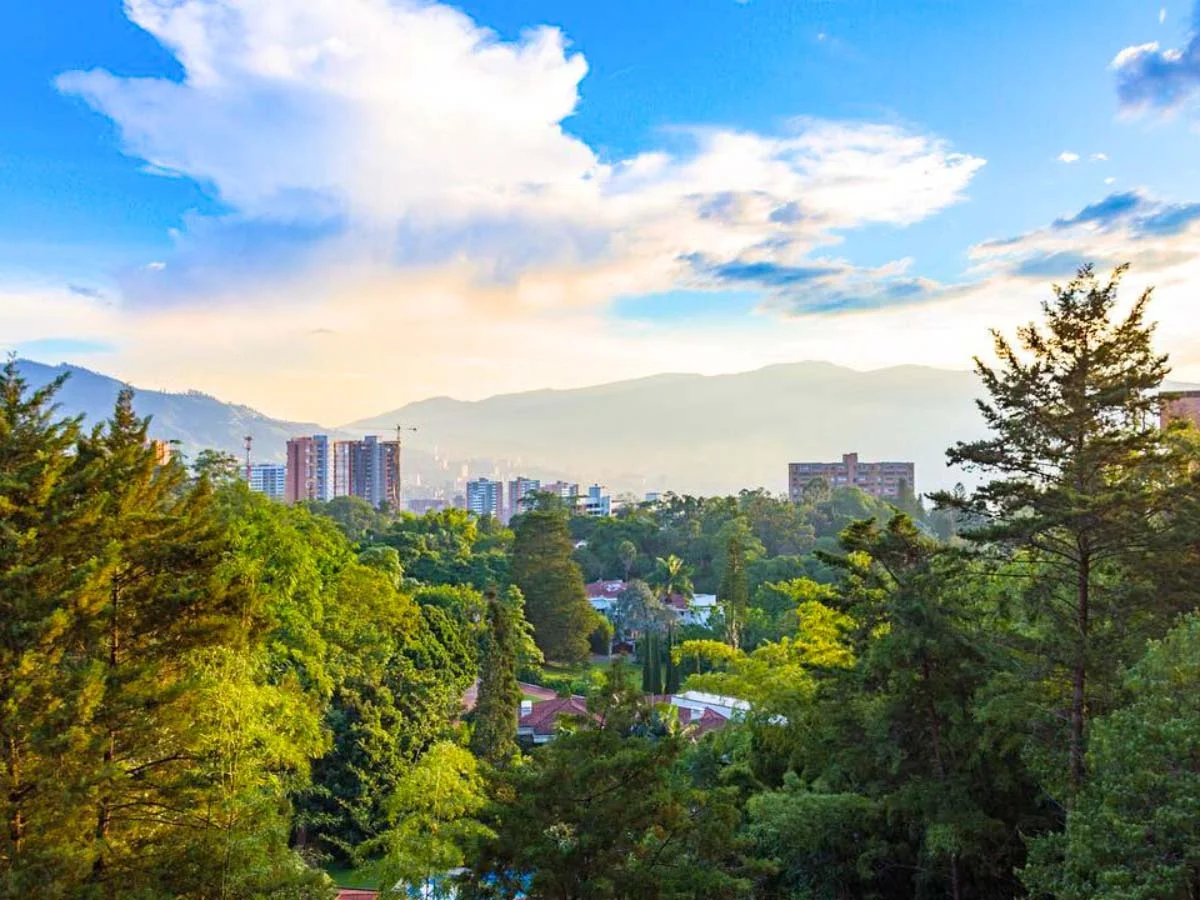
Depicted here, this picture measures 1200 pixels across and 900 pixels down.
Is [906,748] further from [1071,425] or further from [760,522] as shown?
[760,522]

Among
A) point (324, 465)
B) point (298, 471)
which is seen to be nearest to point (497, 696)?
point (298, 471)

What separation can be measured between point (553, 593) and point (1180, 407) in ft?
68.9

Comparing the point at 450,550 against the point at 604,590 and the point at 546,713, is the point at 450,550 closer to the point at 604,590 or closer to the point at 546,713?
the point at 604,590

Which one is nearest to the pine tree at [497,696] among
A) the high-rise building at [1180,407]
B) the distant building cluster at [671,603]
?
the high-rise building at [1180,407]

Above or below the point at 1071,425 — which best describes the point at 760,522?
below

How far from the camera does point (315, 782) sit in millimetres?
15477

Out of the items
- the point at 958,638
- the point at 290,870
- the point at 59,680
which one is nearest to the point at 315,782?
the point at 290,870

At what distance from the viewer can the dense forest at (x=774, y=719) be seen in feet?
19.9

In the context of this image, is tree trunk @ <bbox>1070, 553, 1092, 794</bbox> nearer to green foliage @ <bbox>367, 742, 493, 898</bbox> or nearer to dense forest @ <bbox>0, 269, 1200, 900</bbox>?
dense forest @ <bbox>0, 269, 1200, 900</bbox>

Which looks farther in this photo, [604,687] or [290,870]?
[290,870]

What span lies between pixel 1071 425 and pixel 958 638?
2330mm

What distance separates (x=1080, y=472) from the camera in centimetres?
784

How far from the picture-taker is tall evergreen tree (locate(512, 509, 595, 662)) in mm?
30969

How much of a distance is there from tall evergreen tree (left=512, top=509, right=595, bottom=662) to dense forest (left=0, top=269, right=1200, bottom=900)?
18.2 meters
